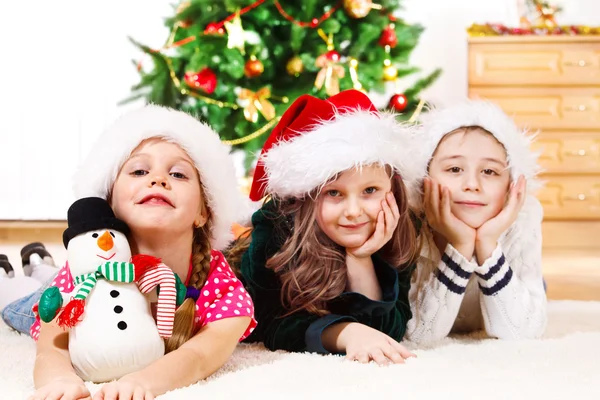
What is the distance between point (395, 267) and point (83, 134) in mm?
2958

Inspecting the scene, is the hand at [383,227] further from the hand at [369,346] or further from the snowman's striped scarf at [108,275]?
the snowman's striped scarf at [108,275]

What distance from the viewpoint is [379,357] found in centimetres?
117

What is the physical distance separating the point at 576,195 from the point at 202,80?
2.22 metres

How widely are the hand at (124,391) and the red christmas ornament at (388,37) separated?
230 cm

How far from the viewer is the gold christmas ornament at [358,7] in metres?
2.89

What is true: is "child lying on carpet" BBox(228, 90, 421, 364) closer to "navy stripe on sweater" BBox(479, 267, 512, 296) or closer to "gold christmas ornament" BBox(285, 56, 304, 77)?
"navy stripe on sweater" BBox(479, 267, 512, 296)

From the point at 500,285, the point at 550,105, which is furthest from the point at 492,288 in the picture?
the point at 550,105

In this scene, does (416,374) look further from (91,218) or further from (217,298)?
(91,218)

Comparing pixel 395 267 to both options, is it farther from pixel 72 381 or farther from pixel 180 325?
pixel 72 381

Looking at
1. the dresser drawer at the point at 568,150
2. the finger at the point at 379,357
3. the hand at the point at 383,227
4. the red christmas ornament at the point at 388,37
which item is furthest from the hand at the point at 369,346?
the dresser drawer at the point at 568,150

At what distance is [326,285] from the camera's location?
4.20 feet

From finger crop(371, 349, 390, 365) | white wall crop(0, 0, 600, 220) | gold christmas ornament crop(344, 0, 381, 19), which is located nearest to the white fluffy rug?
finger crop(371, 349, 390, 365)

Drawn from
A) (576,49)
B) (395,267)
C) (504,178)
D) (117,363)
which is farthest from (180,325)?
(576,49)

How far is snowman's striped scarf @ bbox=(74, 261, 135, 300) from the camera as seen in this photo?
1.01m
